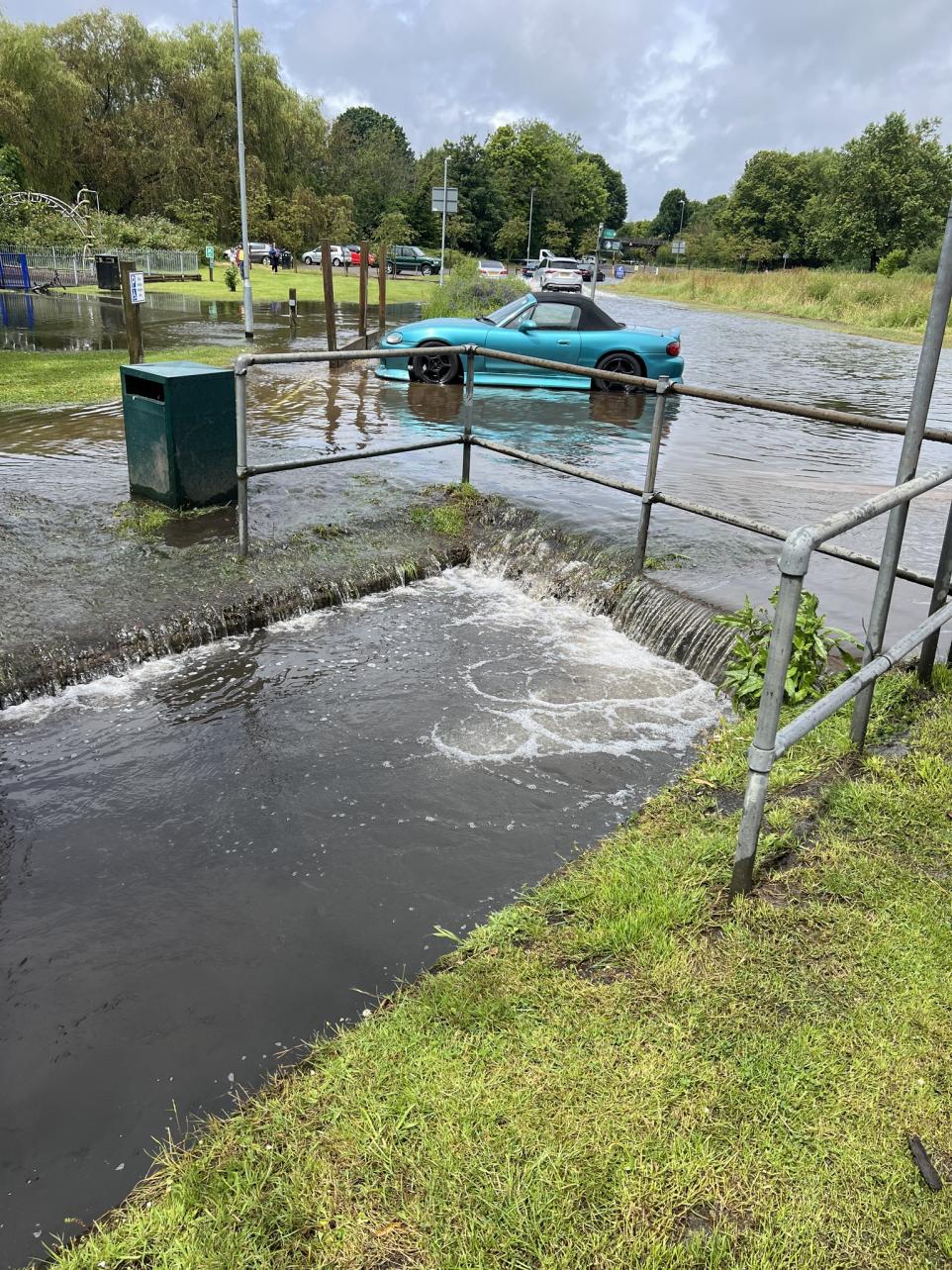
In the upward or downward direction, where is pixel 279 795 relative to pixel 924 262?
downward

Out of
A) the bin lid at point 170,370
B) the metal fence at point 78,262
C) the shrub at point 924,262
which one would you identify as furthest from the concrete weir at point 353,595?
the shrub at point 924,262

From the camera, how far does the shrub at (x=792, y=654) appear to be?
4719 mm

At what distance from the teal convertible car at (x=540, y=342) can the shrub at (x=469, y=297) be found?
313 inches

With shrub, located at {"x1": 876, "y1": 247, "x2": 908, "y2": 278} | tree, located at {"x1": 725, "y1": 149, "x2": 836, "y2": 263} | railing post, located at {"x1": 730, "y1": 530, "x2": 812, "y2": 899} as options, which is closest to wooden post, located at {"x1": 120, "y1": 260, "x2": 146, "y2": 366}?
railing post, located at {"x1": 730, "y1": 530, "x2": 812, "y2": 899}

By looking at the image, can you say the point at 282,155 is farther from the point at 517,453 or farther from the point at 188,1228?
the point at 188,1228

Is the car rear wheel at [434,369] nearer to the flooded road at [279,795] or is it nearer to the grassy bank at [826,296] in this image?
the flooded road at [279,795]

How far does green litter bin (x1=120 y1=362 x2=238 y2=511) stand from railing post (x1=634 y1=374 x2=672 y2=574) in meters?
3.12

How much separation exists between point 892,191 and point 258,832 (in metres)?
78.6

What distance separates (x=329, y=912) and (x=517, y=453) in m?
4.55

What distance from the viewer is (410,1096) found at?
247 centimetres

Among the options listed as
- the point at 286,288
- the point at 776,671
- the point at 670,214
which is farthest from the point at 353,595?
the point at 670,214

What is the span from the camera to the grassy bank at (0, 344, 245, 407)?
40.6 feet

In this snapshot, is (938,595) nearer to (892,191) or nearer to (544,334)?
(544,334)

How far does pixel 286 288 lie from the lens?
1336 inches
